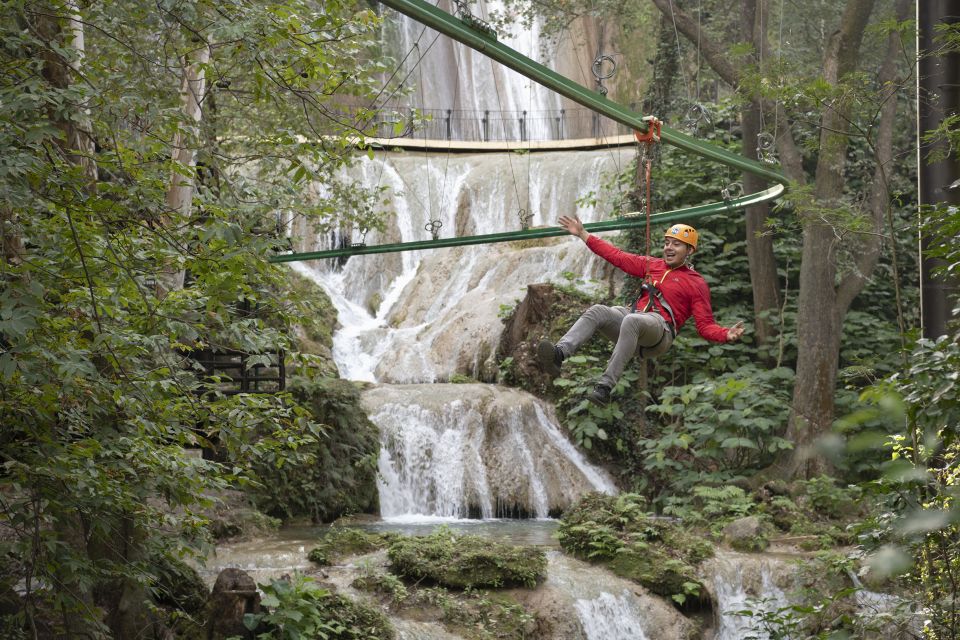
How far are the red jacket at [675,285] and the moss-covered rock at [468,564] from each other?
10.3 ft

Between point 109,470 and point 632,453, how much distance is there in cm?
898

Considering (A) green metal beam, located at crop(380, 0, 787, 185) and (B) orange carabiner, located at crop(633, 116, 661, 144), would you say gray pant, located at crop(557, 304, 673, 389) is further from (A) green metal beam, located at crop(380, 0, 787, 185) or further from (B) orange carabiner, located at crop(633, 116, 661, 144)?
(A) green metal beam, located at crop(380, 0, 787, 185)

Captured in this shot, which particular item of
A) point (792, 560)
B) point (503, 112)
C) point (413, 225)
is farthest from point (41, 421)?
point (503, 112)

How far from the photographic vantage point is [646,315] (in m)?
5.79

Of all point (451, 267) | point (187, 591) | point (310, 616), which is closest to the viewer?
point (310, 616)

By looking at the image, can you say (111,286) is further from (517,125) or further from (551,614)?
(517,125)

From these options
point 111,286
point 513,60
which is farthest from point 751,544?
point 111,286

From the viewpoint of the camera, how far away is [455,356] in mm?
14422

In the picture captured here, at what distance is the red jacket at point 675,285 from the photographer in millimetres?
5926

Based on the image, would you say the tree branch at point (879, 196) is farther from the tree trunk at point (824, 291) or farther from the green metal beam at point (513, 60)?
the green metal beam at point (513, 60)

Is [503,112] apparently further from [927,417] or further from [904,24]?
[927,417]

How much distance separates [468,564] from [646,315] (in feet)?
11.2

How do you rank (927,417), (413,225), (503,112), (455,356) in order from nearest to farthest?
(927,417) → (455,356) → (413,225) → (503,112)

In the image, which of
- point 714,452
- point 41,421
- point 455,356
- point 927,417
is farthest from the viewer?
point 455,356
